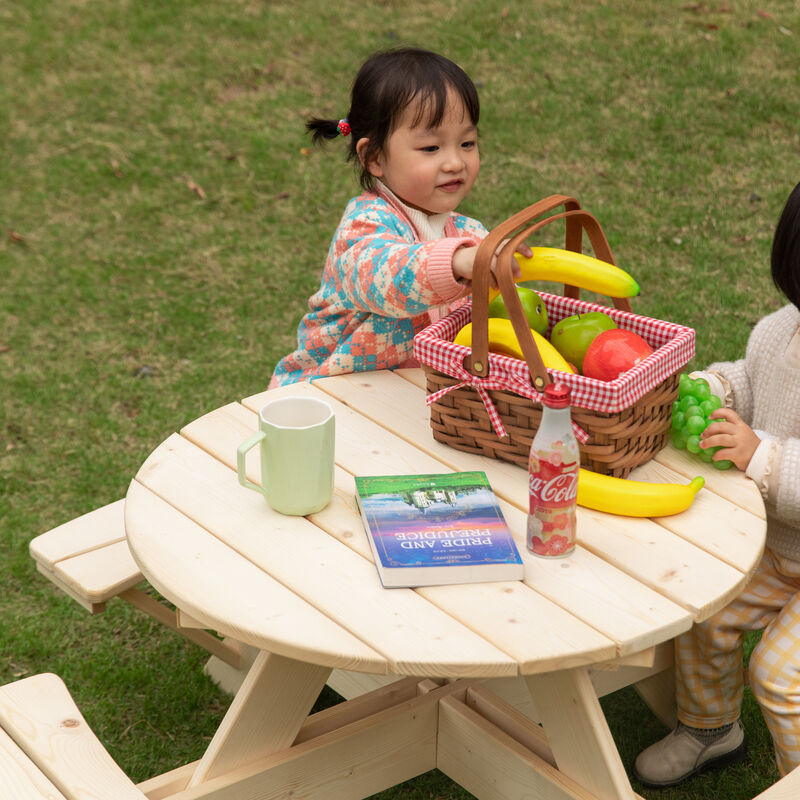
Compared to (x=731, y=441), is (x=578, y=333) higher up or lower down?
higher up

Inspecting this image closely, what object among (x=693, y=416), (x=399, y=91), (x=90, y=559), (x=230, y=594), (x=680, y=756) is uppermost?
(x=399, y=91)

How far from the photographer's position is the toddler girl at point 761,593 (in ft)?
7.19

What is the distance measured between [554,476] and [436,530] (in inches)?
9.4

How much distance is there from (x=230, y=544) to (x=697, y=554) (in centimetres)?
78

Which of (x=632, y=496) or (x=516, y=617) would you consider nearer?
(x=516, y=617)

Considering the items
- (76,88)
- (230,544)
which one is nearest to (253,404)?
(230,544)

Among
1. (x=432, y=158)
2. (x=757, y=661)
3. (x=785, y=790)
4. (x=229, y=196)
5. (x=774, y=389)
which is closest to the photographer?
(x=785, y=790)

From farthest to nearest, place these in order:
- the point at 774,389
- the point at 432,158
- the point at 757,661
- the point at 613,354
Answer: the point at 432,158, the point at 774,389, the point at 757,661, the point at 613,354

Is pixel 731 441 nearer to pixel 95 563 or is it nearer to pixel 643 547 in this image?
pixel 643 547

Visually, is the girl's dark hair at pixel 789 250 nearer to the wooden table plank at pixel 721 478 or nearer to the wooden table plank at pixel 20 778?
the wooden table plank at pixel 721 478

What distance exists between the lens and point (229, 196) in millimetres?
5430

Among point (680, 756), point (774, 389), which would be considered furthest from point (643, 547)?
point (680, 756)

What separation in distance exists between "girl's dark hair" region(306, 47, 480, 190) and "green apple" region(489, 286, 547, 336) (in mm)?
581

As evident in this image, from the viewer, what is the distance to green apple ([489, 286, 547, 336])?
223 centimetres
